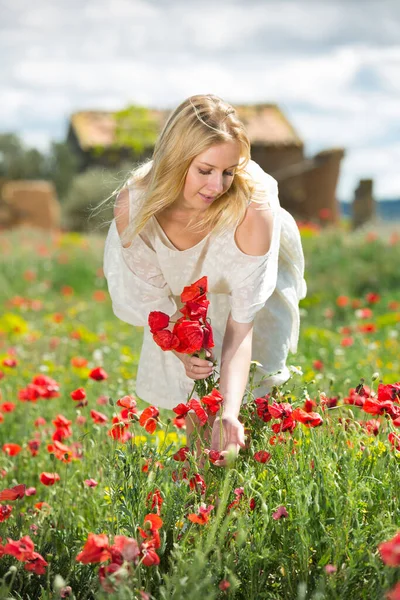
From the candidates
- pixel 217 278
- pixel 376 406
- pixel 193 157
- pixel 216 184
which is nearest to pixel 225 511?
pixel 376 406

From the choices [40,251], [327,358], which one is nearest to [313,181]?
[40,251]

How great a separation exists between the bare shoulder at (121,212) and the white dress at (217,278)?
0.03m

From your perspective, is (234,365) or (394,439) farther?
(234,365)

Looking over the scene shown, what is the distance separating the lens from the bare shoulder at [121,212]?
2975 millimetres

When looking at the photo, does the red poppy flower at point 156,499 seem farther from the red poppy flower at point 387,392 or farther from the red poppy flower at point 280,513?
the red poppy flower at point 387,392

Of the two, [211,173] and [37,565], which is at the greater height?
[211,173]

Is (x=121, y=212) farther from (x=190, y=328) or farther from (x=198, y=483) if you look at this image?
(x=198, y=483)

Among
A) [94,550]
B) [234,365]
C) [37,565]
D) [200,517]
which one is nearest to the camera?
[94,550]

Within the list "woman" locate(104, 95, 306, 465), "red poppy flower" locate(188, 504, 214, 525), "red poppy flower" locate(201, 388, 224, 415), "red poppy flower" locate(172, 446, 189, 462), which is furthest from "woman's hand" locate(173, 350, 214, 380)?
"red poppy flower" locate(188, 504, 214, 525)

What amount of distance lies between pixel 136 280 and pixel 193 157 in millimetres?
594

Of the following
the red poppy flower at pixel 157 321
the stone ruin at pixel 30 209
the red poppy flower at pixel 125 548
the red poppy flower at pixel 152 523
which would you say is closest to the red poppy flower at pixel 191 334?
the red poppy flower at pixel 157 321

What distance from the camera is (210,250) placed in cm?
290

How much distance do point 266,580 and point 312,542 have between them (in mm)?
210

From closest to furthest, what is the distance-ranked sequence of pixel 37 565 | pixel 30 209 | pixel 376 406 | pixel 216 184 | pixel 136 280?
pixel 37 565
pixel 376 406
pixel 216 184
pixel 136 280
pixel 30 209
